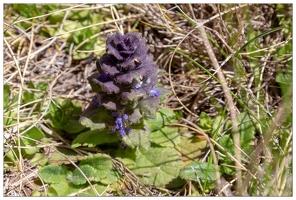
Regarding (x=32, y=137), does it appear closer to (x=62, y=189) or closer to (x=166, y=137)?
(x=62, y=189)

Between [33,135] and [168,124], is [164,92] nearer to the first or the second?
[168,124]

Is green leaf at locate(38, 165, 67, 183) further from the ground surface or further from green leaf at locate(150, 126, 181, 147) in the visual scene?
green leaf at locate(150, 126, 181, 147)

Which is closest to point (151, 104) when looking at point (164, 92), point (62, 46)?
point (164, 92)

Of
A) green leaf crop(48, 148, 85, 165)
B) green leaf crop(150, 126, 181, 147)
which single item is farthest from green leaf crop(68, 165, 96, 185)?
green leaf crop(150, 126, 181, 147)

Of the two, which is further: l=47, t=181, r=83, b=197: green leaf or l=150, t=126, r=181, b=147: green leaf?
l=150, t=126, r=181, b=147: green leaf

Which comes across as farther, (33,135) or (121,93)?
(33,135)

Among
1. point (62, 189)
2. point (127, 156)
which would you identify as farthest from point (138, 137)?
point (62, 189)

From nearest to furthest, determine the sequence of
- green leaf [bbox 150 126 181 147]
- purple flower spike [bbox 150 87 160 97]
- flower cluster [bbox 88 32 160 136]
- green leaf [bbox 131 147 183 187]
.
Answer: flower cluster [bbox 88 32 160 136] < purple flower spike [bbox 150 87 160 97] < green leaf [bbox 131 147 183 187] < green leaf [bbox 150 126 181 147]
